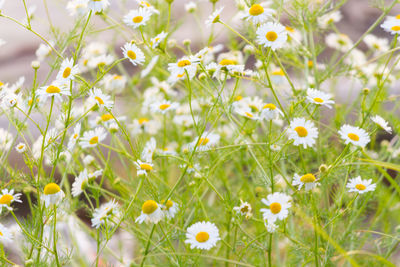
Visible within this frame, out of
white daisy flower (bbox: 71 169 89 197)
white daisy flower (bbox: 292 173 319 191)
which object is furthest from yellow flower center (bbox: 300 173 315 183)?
white daisy flower (bbox: 71 169 89 197)

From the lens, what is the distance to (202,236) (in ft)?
2.20

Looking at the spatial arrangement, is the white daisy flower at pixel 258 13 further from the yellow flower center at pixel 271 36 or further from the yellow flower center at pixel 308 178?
the yellow flower center at pixel 308 178

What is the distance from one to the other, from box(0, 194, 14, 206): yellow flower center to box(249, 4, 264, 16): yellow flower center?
1.51ft

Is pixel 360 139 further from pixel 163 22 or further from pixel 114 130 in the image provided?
pixel 163 22

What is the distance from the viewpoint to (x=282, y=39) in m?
0.67

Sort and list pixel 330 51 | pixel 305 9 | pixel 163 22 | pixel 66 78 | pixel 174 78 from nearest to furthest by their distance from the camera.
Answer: pixel 66 78 → pixel 174 78 → pixel 305 9 → pixel 163 22 → pixel 330 51

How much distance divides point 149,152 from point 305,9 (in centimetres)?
44

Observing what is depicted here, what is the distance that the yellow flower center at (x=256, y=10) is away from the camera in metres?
0.71

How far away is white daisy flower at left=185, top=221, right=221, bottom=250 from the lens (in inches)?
25.7

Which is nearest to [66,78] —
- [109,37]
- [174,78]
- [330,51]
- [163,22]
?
[174,78]

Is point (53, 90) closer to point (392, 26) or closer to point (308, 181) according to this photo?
point (308, 181)

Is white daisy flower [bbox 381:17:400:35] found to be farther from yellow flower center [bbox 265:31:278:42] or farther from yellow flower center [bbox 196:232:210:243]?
yellow flower center [bbox 196:232:210:243]

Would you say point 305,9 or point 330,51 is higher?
point 330,51

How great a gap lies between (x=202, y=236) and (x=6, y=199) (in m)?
0.30
